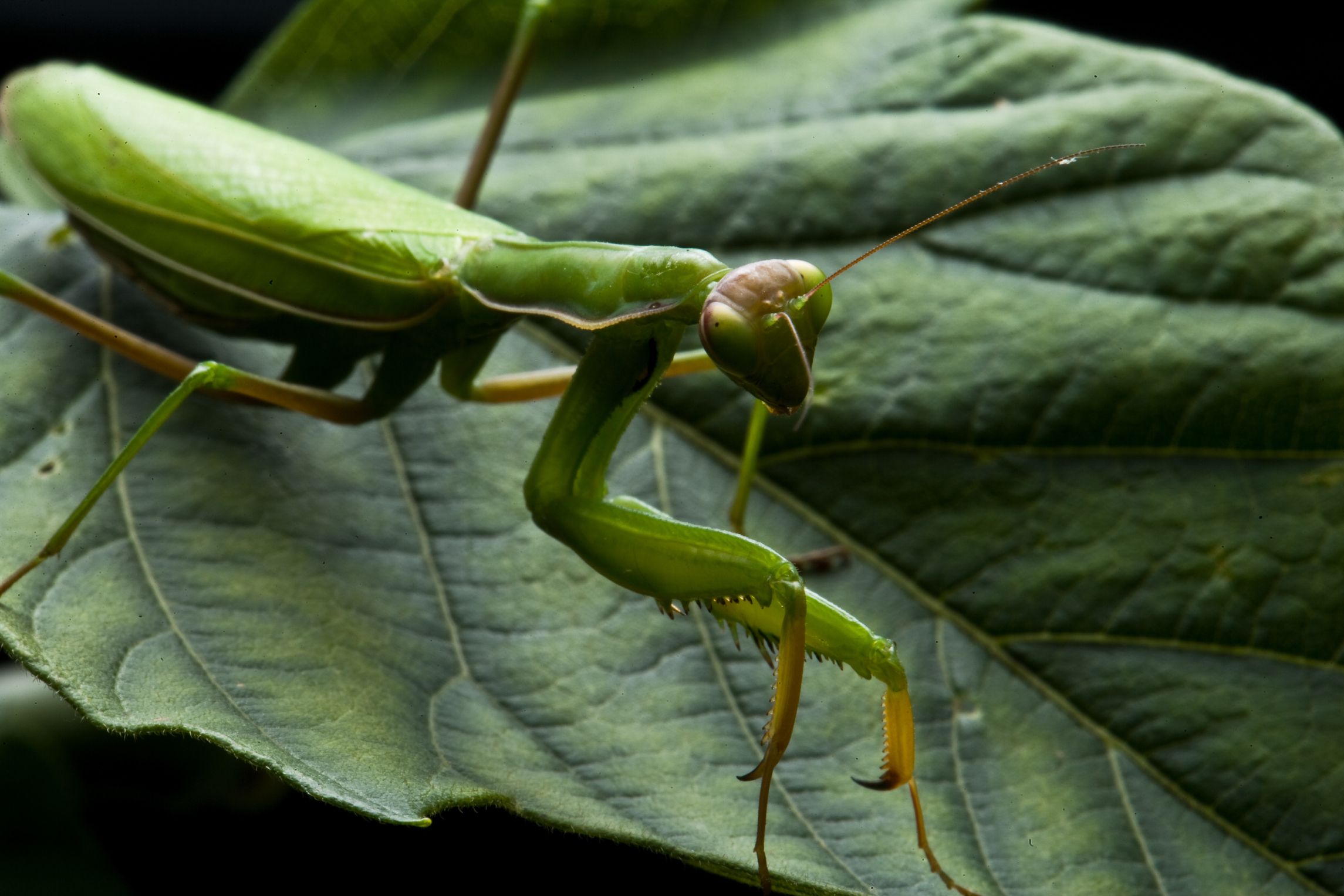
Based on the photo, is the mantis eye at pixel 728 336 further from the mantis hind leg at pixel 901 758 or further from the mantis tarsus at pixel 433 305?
the mantis hind leg at pixel 901 758

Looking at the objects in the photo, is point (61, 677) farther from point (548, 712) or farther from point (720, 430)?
point (720, 430)

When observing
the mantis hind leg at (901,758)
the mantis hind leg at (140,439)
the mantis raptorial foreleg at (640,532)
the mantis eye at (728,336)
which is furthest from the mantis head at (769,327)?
the mantis hind leg at (140,439)

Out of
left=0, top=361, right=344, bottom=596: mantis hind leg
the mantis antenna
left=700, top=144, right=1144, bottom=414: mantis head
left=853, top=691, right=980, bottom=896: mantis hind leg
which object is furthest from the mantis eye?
left=0, top=361, right=344, bottom=596: mantis hind leg

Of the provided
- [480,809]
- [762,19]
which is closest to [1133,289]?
[762,19]

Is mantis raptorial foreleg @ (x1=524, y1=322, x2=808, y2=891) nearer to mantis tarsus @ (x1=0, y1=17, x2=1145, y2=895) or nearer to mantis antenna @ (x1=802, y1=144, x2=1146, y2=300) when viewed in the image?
mantis tarsus @ (x1=0, y1=17, x2=1145, y2=895)

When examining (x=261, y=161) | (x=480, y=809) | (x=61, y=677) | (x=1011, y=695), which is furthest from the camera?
(x=261, y=161)

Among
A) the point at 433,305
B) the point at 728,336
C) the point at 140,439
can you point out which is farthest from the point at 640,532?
the point at 140,439

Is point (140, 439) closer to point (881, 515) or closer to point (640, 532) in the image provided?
point (640, 532)
